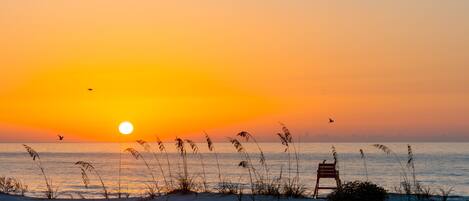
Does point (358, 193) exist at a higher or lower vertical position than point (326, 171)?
lower

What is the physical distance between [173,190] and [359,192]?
4768 millimetres

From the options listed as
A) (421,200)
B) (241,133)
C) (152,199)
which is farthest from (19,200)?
(421,200)

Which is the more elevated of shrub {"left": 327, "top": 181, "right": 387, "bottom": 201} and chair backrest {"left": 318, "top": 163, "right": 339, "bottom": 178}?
→ chair backrest {"left": 318, "top": 163, "right": 339, "bottom": 178}

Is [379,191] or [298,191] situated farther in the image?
[298,191]

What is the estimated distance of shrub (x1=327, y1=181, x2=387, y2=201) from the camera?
545 inches

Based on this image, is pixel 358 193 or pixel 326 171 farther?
pixel 326 171

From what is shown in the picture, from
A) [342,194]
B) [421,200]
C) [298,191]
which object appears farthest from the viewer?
[298,191]

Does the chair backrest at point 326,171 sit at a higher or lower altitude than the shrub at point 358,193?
higher

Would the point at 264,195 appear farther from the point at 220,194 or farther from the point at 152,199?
the point at 152,199

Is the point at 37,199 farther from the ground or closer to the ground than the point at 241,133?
closer to the ground

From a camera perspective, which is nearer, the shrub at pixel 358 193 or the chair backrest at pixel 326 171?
the shrub at pixel 358 193

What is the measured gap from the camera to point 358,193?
13875 millimetres

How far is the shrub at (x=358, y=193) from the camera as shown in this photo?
13852 millimetres

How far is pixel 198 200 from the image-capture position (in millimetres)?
15352
